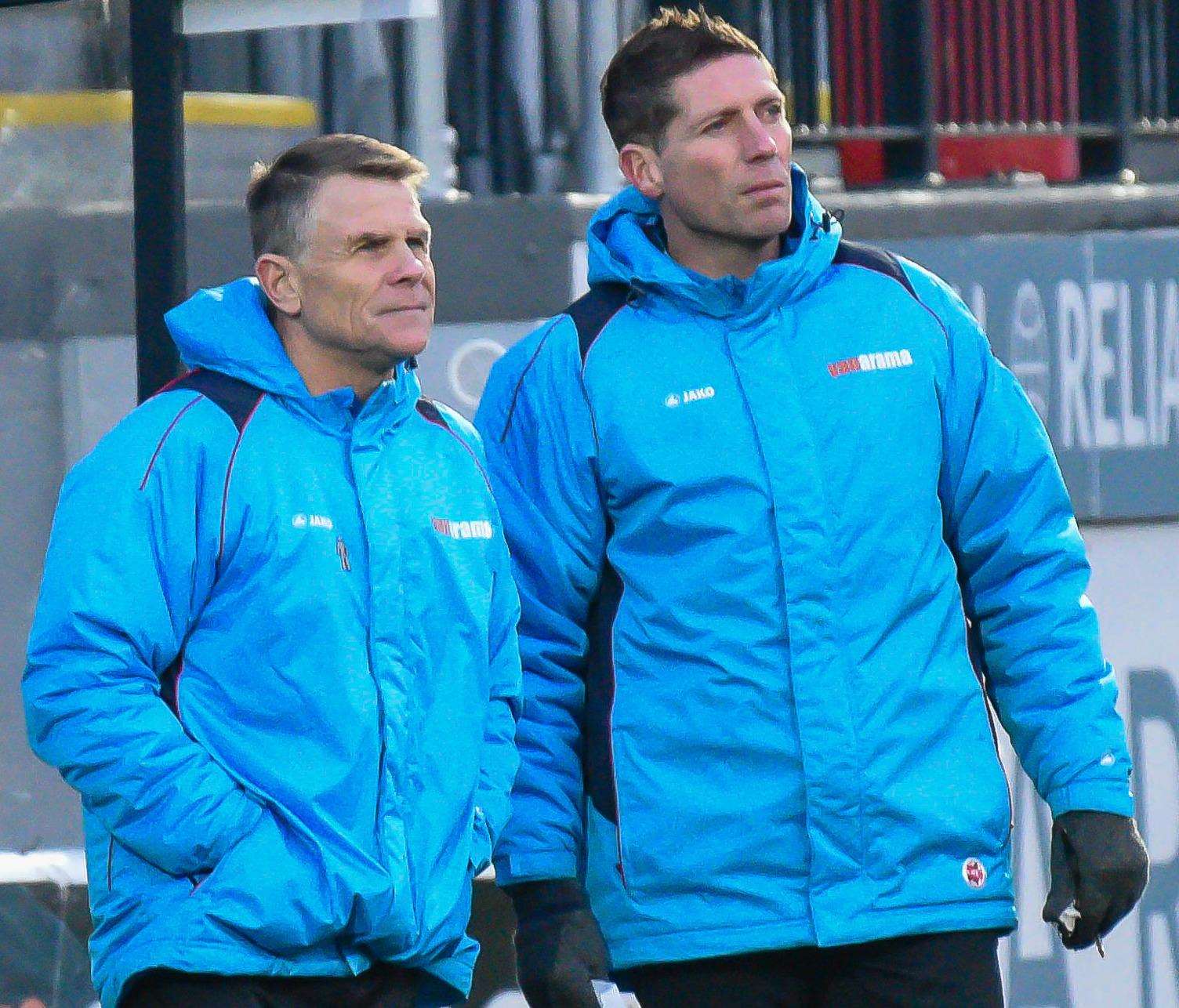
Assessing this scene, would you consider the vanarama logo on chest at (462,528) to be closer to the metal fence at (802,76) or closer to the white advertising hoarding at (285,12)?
the white advertising hoarding at (285,12)

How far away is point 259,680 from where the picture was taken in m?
2.92

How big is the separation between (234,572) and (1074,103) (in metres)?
4.36

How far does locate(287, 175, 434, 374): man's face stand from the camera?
312cm

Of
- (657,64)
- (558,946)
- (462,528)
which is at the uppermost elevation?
(657,64)

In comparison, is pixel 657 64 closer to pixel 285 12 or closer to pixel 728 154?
pixel 728 154

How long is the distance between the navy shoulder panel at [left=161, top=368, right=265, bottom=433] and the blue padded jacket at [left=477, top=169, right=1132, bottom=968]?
1.77 ft

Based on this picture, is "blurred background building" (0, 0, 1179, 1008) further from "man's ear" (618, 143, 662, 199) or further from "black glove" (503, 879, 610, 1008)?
"black glove" (503, 879, 610, 1008)

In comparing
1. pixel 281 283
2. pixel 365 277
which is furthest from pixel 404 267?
pixel 281 283

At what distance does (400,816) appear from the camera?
2.97 m

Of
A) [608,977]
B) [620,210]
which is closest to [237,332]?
[620,210]

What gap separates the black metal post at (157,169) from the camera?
3527 mm

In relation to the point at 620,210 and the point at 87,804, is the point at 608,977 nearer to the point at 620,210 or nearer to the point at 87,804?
the point at 87,804

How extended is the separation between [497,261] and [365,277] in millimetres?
2046

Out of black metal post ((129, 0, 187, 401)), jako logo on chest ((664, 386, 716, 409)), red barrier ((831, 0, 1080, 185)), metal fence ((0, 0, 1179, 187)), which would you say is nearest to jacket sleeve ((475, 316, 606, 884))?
jako logo on chest ((664, 386, 716, 409))
